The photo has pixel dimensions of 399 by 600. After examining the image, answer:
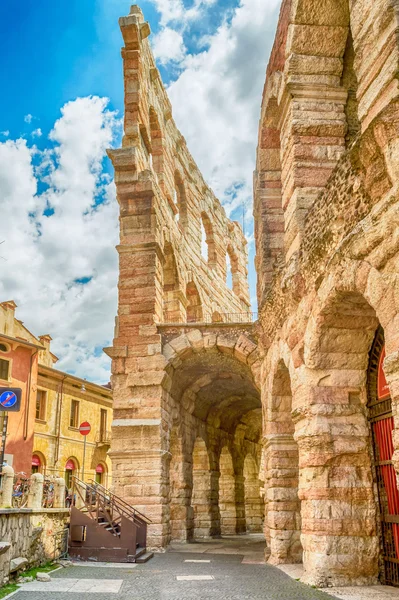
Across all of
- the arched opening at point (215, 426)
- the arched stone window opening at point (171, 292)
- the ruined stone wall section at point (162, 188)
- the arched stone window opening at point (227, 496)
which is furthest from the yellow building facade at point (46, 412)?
the ruined stone wall section at point (162, 188)

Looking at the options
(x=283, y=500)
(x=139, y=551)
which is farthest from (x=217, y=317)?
(x=283, y=500)

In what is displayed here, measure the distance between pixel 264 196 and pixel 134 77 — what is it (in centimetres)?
569

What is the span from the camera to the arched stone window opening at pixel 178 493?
13758 mm

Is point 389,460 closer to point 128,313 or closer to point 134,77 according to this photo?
point 128,313

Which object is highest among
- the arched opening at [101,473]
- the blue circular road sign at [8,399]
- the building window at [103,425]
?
the building window at [103,425]

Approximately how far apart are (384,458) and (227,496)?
1273 centimetres

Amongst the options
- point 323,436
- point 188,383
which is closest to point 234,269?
point 188,383

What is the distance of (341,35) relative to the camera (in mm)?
7887

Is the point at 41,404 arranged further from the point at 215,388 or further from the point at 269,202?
the point at 269,202

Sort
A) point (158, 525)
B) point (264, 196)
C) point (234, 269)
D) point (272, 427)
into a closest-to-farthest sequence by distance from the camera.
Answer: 1. point (272, 427)
2. point (264, 196)
3. point (158, 525)
4. point (234, 269)

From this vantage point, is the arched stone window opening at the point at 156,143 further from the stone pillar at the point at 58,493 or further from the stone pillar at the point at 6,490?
the stone pillar at the point at 6,490

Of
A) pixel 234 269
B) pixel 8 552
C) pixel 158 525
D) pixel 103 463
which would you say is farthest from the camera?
pixel 103 463

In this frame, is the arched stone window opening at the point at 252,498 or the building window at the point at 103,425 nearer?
the arched stone window opening at the point at 252,498

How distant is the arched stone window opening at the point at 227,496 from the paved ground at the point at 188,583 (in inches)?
307
